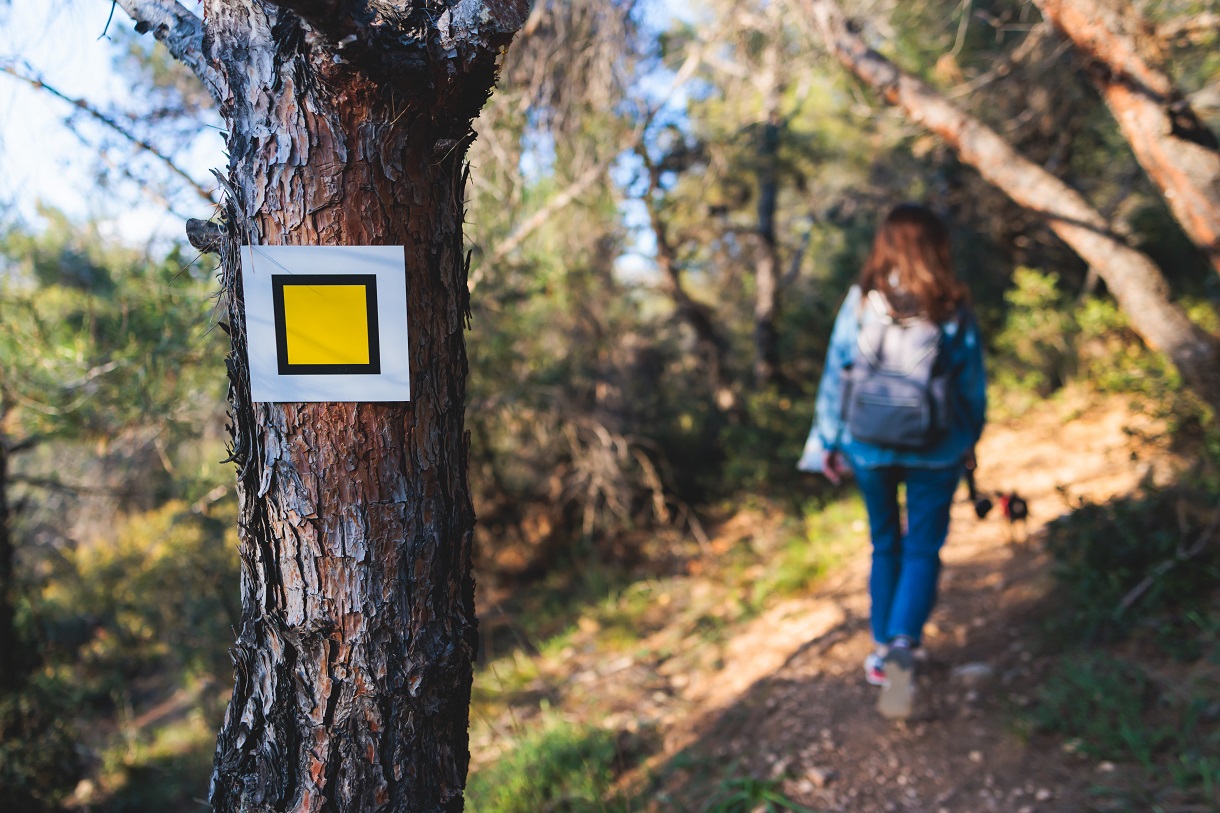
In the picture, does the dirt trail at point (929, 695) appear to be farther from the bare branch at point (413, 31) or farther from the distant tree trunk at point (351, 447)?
the bare branch at point (413, 31)

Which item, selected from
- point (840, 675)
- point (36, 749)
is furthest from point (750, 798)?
point (36, 749)

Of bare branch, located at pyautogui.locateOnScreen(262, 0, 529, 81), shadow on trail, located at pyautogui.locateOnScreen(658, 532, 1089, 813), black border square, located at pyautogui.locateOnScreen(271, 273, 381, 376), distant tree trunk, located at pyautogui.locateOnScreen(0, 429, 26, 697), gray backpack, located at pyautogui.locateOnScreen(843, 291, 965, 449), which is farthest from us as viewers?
distant tree trunk, located at pyautogui.locateOnScreen(0, 429, 26, 697)

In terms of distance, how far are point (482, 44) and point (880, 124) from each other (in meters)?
7.22

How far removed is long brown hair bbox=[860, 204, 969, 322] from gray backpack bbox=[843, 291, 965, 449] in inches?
1.9

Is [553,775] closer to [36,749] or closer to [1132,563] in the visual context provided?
[1132,563]

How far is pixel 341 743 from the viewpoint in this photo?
1.44m

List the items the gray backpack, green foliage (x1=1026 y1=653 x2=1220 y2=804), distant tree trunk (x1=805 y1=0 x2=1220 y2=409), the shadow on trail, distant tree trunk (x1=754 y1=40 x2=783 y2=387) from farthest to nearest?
1. distant tree trunk (x1=754 y1=40 x2=783 y2=387)
2. distant tree trunk (x1=805 y1=0 x2=1220 y2=409)
3. the gray backpack
4. the shadow on trail
5. green foliage (x1=1026 y1=653 x2=1220 y2=804)

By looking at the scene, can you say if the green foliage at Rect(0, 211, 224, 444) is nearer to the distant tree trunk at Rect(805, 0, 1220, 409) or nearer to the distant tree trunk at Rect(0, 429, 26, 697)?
the distant tree trunk at Rect(0, 429, 26, 697)

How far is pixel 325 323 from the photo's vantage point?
55.1 inches

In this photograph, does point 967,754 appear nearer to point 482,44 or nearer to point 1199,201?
point 1199,201

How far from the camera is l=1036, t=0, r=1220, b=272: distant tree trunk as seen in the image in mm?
2740

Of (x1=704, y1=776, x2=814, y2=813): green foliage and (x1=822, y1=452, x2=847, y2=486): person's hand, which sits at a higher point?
(x1=822, y1=452, x2=847, y2=486): person's hand

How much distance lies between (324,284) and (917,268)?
84.0 inches

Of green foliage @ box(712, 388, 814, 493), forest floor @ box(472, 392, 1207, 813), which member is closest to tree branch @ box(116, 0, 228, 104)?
forest floor @ box(472, 392, 1207, 813)
